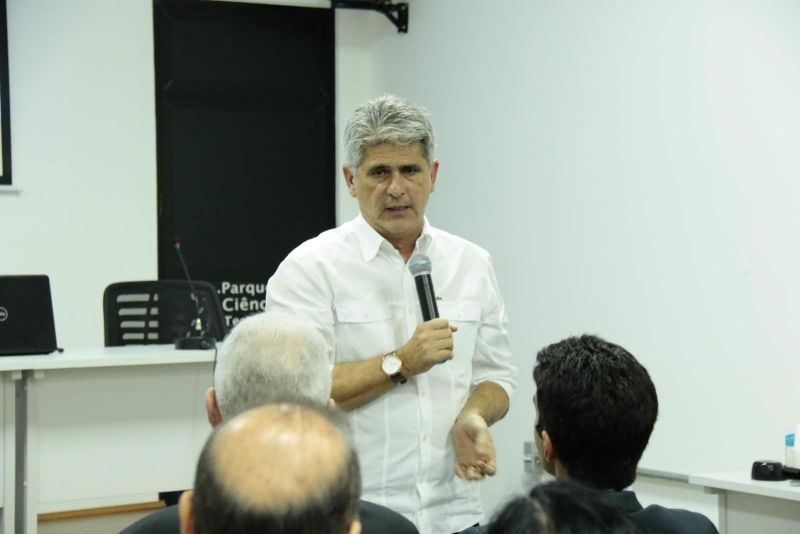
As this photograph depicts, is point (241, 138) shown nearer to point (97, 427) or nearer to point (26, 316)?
point (26, 316)

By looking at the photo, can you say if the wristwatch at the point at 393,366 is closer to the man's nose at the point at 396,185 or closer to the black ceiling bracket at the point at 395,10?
the man's nose at the point at 396,185

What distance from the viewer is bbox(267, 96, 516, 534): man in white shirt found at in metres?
2.14

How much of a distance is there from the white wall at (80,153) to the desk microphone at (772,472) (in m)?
4.32

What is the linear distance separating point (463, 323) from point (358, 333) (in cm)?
24

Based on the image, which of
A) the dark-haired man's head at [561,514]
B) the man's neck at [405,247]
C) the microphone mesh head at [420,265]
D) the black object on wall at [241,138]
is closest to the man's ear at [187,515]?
the dark-haired man's head at [561,514]

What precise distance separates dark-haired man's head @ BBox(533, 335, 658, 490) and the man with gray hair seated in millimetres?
284

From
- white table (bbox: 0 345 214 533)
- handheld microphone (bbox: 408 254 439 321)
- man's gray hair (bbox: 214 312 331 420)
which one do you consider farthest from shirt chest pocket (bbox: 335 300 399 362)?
white table (bbox: 0 345 214 533)

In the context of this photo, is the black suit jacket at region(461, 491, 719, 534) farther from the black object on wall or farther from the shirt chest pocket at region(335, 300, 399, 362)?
the black object on wall

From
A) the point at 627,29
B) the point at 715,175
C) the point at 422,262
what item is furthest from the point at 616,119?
the point at 422,262

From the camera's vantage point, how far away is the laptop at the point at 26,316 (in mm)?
4012

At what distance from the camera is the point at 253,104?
21.6ft

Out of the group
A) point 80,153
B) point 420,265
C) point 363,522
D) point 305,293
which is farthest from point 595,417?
point 80,153

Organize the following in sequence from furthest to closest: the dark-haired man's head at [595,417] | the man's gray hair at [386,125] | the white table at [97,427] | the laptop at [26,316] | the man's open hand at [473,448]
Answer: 1. the laptop at [26,316]
2. the white table at [97,427]
3. the man's gray hair at [386,125]
4. the man's open hand at [473,448]
5. the dark-haired man's head at [595,417]

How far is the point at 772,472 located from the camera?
2799mm
